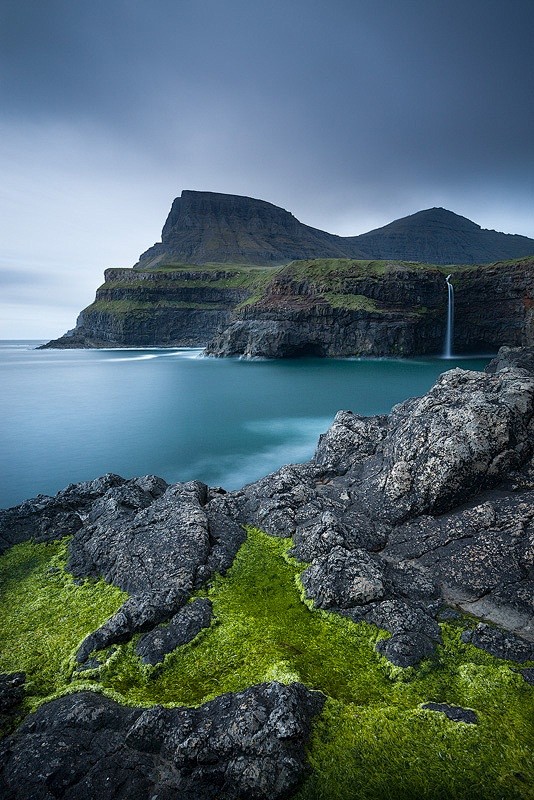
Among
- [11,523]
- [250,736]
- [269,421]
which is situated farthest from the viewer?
[269,421]

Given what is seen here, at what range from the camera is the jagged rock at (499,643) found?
669 cm

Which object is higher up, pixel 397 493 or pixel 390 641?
pixel 397 493

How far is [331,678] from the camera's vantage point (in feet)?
21.0

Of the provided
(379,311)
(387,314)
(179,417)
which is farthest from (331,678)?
(379,311)

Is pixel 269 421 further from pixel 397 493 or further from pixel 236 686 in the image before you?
pixel 236 686

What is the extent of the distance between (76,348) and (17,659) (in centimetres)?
17840

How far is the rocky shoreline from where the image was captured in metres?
5.05

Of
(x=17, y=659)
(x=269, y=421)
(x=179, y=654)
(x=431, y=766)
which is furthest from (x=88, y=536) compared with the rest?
(x=269, y=421)

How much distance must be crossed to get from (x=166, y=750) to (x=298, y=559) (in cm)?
502

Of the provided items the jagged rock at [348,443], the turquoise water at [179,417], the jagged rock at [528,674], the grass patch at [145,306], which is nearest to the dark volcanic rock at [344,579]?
the jagged rock at [528,674]

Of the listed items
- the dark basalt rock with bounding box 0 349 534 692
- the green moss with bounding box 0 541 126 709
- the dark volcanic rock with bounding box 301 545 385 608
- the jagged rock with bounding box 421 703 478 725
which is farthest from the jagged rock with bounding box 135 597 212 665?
the jagged rock with bounding box 421 703 478 725

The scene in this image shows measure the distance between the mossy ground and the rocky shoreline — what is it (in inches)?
10.1

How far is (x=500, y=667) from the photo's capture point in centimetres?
648

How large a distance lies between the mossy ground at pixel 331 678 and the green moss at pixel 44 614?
0.10 feet
